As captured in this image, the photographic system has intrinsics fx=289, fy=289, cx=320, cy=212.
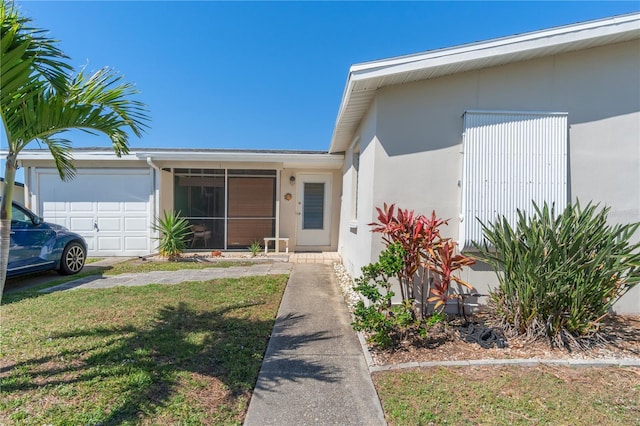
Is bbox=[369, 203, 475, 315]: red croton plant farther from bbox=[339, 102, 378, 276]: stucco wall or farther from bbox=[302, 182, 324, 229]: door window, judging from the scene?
bbox=[302, 182, 324, 229]: door window

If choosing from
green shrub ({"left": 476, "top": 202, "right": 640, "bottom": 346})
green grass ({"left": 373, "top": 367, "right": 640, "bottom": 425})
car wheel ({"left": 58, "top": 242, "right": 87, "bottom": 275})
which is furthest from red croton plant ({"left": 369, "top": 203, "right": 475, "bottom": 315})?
car wheel ({"left": 58, "top": 242, "right": 87, "bottom": 275})

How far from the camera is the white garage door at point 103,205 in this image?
8.46 metres

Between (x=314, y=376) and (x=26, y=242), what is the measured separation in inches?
242

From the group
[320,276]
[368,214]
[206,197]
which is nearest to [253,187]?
[206,197]

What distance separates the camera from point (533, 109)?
13.6 feet

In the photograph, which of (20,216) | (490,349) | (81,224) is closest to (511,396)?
(490,349)

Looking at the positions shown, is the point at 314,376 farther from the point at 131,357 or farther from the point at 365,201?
the point at 365,201

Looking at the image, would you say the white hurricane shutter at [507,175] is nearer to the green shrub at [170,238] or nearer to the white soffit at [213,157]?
the white soffit at [213,157]

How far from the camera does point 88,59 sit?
2.71 meters

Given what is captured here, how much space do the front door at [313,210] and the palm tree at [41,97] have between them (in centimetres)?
650

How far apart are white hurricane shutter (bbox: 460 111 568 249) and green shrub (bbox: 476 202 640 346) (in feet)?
2.22

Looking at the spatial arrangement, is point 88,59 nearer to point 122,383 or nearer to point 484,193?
point 122,383

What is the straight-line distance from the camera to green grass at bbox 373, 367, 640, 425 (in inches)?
84.4

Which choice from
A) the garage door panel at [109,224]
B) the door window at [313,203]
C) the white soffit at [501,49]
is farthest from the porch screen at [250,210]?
the white soffit at [501,49]
